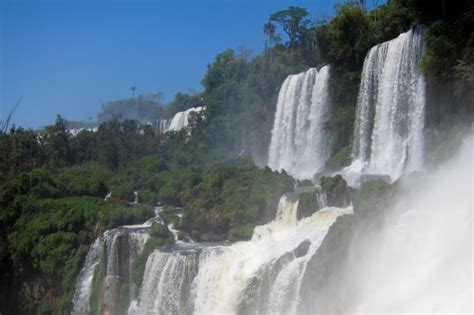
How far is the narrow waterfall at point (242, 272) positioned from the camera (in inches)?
546

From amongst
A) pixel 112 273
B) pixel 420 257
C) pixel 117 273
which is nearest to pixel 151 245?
pixel 117 273

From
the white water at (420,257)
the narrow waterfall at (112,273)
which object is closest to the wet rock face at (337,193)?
the white water at (420,257)

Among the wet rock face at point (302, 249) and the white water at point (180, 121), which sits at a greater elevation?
the white water at point (180, 121)

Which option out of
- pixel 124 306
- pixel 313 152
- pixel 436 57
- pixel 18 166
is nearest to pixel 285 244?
pixel 124 306

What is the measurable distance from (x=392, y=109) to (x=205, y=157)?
14755 millimetres

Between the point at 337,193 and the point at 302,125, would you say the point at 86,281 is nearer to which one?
the point at 337,193

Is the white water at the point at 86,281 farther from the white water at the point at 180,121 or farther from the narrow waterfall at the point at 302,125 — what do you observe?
the white water at the point at 180,121

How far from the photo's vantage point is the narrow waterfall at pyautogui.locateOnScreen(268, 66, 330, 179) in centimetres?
2584

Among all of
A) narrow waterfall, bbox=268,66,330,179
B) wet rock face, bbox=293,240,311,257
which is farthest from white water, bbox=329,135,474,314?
narrow waterfall, bbox=268,66,330,179

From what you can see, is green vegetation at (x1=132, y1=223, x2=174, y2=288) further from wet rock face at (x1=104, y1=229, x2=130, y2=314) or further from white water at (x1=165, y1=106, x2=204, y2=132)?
white water at (x1=165, y1=106, x2=204, y2=132)

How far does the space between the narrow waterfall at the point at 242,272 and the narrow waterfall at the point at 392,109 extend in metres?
4.44

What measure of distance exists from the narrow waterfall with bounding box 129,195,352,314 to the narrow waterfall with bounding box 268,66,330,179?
27.5ft

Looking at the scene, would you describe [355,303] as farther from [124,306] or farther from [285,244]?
[124,306]

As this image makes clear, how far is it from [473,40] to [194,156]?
61.5ft
